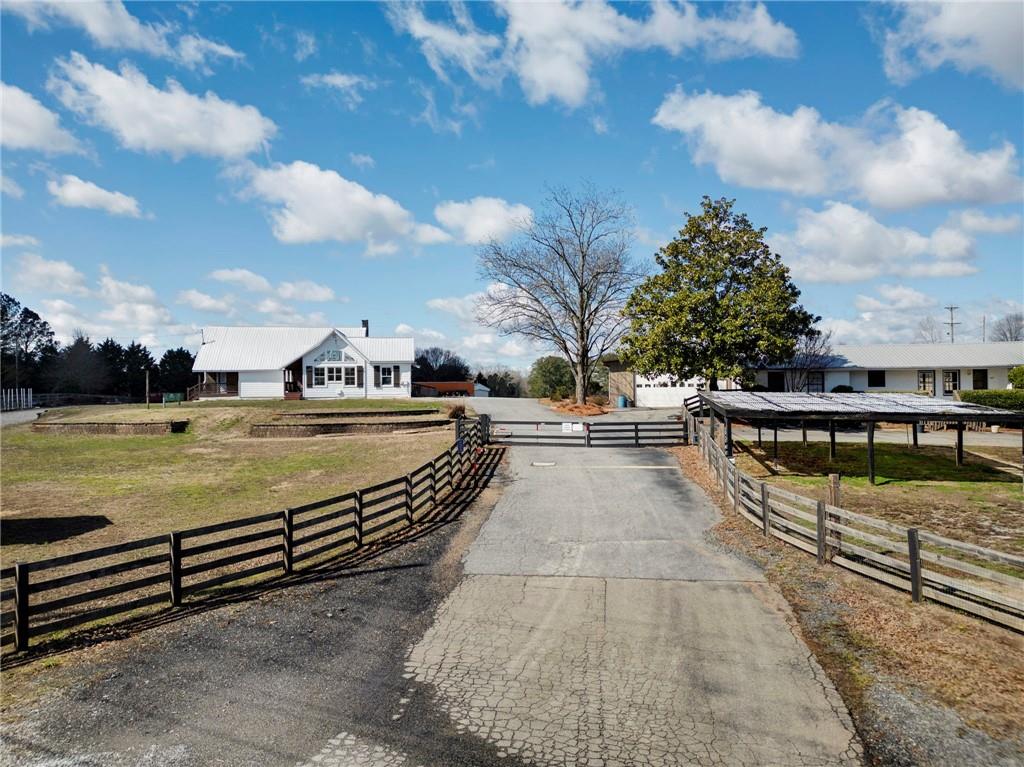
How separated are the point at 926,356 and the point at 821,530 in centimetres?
4483

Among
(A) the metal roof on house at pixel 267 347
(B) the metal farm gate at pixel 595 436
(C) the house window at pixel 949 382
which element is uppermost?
(A) the metal roof on house at pixel 267 347

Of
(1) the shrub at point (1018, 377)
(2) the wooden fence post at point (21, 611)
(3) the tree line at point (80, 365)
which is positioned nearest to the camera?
(2) the wooden fence post at point (21, 611)

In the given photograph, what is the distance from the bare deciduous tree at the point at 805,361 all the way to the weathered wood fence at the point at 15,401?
62855 millimetres

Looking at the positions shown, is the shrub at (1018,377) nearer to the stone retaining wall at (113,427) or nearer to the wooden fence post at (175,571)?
the wooden fence post at (175,571)

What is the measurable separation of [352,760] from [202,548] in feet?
19.0

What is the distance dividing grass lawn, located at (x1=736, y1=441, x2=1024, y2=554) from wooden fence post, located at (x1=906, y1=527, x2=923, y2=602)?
5.21 metres

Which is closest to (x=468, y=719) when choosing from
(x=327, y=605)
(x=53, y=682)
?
(x=327, y=605)

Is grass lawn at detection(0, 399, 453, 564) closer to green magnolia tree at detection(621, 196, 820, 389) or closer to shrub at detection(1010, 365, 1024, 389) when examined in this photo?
green magnolia tree at detection(621, 196, 820, 389)

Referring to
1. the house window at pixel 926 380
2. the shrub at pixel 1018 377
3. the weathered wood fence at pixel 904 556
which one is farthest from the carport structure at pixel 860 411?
the house window at pixel 926 380

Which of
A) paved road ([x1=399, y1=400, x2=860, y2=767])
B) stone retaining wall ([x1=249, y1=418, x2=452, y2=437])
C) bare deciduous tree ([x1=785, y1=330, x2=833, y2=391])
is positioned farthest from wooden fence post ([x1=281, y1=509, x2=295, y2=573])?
bare deciduous tree ([x1=785, y1=330, x2=833, y2=391])

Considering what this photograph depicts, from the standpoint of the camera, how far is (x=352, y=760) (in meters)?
6.31

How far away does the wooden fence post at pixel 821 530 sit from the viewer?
486 inches

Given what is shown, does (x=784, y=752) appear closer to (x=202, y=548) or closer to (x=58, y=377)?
(x=202, y=548)

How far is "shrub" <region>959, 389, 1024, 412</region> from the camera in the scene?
38688 millimetres
